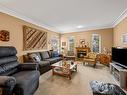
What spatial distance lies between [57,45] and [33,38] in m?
3.24

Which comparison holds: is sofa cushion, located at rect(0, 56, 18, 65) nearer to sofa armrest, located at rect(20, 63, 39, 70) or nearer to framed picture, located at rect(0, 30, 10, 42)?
sofa armrest, located at rect(20, 63, 39, 70)

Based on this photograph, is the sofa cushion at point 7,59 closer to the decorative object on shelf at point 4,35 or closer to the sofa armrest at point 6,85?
the decorative object on shelf at point 4,35

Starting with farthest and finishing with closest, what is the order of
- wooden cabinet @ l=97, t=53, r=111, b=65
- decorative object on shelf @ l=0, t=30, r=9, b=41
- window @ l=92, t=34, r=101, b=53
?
window @ l=92, t=34, r=101, b=53 < wooden cabinet @ l=97, t=53, r=111, b=65 < decorative object on shelf @ l=0, t=30, r=9, b=41

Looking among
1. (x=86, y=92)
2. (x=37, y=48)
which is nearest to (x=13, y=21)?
(x=37, y=48)

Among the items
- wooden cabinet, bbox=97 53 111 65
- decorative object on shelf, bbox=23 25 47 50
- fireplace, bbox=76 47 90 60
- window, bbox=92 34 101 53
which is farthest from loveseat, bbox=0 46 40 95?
window, bbox=92 34 101 53

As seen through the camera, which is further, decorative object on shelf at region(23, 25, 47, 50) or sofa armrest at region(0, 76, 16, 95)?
decorative object on shelf at region(23, 25, 47, 50)

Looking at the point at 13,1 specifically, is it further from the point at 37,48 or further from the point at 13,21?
the point at 37,48

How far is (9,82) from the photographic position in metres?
1.60

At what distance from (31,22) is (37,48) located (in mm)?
1468

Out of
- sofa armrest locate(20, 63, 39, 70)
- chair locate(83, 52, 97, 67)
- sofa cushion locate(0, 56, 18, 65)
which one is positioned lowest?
chair locate(83, 52, 97, 67)

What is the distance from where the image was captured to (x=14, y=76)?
7.55 feet

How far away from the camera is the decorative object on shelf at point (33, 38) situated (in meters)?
4.45

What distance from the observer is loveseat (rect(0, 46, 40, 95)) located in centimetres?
163

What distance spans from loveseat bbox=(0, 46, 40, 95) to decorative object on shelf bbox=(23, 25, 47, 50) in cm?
155
